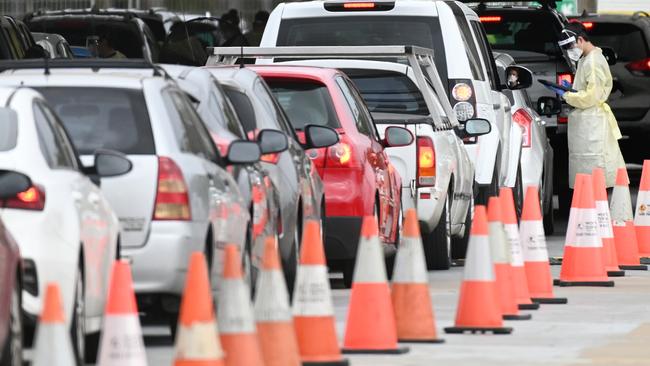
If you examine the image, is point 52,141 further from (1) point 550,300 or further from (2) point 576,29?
(2) point 576,29

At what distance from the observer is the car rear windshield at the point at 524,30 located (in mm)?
24562

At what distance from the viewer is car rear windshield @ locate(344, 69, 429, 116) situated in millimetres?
17470

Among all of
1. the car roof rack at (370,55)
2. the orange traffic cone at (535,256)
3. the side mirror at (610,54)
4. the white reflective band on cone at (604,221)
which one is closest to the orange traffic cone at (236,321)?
the orange traffic cone at (535,256)

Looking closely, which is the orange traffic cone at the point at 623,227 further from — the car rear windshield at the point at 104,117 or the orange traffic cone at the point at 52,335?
the orange traffic cone at the point at 52,335

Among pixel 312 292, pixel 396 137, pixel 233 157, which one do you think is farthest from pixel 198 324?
pixel 396 137

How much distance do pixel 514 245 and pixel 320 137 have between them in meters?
1.68

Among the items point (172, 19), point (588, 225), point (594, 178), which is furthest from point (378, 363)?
point (172, 19)

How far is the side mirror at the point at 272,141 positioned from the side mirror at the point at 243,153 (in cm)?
92

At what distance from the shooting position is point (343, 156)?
1533cm

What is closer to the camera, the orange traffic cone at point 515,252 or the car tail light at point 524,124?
the orange traffic cone at point 515,252

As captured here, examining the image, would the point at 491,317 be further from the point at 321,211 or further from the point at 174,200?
the point at 321,211

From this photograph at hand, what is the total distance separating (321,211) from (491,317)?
2.87 m

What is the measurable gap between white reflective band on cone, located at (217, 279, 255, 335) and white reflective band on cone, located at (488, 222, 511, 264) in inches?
156

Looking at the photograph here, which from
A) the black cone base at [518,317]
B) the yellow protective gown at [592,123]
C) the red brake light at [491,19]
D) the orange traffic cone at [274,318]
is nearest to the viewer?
the orange traffic cone at [274,318]
